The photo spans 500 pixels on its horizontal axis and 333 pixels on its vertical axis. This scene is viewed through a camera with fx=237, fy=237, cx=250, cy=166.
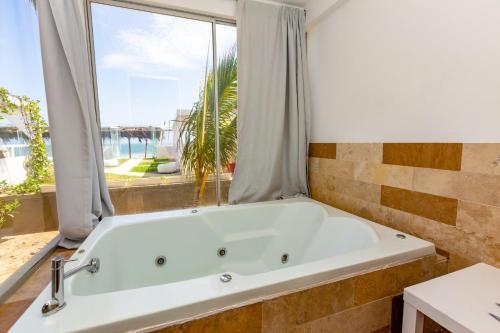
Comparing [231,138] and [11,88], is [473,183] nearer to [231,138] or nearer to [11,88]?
[231,138]

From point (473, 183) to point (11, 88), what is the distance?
7.64 ft

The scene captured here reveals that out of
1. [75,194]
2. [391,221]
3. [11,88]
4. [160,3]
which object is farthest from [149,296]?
[160,3]

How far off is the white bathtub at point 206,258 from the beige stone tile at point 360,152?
0.41 metres

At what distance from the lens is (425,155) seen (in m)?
1.29

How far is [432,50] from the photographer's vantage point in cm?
124

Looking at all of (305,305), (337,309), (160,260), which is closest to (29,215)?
(160,260)

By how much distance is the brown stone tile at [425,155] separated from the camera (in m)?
1.16

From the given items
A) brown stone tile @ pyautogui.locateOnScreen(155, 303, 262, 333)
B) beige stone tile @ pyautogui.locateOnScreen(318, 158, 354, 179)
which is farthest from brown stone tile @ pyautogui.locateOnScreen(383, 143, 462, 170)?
brown stone tile @ pyautogui.locateOnScreen(155, 303, 262, 333)

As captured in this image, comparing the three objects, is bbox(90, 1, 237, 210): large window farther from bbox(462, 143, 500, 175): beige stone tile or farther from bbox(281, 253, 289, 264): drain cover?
bbox(462, 143, 500, 175): beige stone tile

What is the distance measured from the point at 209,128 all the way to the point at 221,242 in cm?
102

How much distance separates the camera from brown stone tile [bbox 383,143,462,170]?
3.80 ft

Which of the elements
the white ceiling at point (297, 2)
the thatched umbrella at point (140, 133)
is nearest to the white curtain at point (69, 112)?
the thatched umbrella at point (140, 133)

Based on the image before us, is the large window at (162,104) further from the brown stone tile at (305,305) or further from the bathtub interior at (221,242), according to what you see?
the brown stone tile at (305,305)

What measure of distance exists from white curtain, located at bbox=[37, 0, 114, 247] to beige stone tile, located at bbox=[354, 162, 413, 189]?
185 cm
